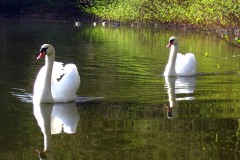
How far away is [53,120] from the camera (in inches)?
388

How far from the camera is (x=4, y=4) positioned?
2370 inches

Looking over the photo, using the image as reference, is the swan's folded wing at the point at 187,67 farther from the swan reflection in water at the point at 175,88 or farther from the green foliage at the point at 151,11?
the green foliage at the point at 151,11

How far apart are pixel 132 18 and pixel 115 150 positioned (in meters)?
41.9

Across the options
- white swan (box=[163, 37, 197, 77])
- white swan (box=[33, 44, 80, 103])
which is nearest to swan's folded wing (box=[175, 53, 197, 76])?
white swan (box=[163, 37, 197, 77])

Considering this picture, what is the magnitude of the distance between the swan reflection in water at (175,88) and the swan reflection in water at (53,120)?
65.4 inches

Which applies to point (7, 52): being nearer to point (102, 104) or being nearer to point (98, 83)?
point (98, 83)

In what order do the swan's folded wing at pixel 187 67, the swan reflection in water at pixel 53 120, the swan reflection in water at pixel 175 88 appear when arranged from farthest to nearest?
the swan's folded wing at pixel 187 67 < the swan reflection in water at pixel 175 88 < the swan reflection in water at pixel 53 120

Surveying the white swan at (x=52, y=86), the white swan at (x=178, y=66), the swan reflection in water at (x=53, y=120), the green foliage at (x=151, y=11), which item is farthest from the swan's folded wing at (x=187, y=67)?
the green foliage at (x=151, y=11)

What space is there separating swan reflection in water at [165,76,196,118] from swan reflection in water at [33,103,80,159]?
1.66m

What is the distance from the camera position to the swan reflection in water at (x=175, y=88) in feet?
35.9

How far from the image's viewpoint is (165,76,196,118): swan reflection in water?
10953 mm

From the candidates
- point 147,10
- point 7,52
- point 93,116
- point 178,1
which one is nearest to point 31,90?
point 93,116

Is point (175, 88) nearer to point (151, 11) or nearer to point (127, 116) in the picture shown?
point (127, 116)

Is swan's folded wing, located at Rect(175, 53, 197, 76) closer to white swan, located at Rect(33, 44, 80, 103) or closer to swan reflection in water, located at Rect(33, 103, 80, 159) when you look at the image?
white swan, located at Rect(33, 44, 80, 103)
